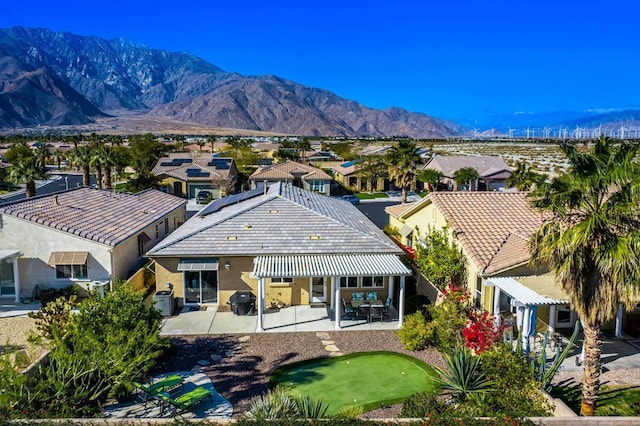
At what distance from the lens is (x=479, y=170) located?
217 ft

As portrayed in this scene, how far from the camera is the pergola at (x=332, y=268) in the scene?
19156mm

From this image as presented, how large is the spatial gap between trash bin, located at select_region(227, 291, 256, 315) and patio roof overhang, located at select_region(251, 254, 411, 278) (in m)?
1.39

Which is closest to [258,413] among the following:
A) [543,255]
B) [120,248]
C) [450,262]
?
[543,255]

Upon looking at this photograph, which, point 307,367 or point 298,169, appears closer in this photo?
point 307,367

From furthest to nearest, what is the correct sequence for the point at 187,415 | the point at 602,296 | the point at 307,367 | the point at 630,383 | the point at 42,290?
the point at 42,290 → the point at 307,367 → the point at 630,383 → the point at 187,415 → the point at 602,296

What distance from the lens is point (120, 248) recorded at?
74.0ft

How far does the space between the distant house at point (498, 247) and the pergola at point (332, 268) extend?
107 inches

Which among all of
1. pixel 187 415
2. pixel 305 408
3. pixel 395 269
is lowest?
pixel 187 415

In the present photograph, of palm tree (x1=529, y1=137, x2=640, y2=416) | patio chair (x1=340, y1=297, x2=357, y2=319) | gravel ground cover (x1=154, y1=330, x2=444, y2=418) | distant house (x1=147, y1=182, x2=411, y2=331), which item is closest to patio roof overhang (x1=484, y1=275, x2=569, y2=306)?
gravel ground cover (x1=154, y1=330, x2=444, y2=418)

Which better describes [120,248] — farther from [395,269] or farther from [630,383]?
[630,383]

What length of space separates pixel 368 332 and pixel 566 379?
272 inches

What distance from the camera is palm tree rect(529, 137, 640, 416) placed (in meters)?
10.4

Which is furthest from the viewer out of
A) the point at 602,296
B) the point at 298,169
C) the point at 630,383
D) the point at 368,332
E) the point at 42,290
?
the point at 298,169

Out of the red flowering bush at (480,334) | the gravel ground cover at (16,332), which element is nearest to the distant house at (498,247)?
the red flowering bush at (480,334)
